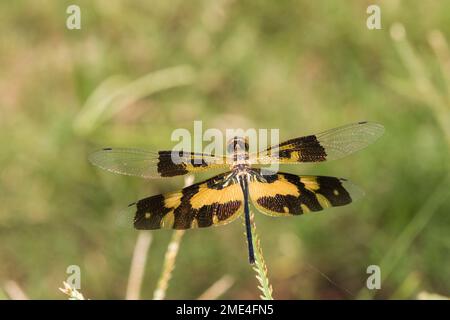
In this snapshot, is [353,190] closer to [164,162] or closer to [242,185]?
[242,185]

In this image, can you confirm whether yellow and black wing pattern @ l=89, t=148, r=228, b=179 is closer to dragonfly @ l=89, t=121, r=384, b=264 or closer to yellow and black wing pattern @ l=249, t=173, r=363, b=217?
dragonfly @ l=89, t=121, r=384, b=264

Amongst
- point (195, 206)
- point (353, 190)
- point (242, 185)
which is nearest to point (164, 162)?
point (195, 206)

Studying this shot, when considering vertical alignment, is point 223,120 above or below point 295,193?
above

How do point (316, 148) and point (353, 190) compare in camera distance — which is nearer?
point (353, 190)

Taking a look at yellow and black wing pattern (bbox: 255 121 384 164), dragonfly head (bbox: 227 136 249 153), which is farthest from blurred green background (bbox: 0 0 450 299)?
dragonfly head (bbox: 227 136 249 153)

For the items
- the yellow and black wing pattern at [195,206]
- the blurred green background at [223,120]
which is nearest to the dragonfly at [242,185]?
the yellow and black wing pattern at [195,206]
